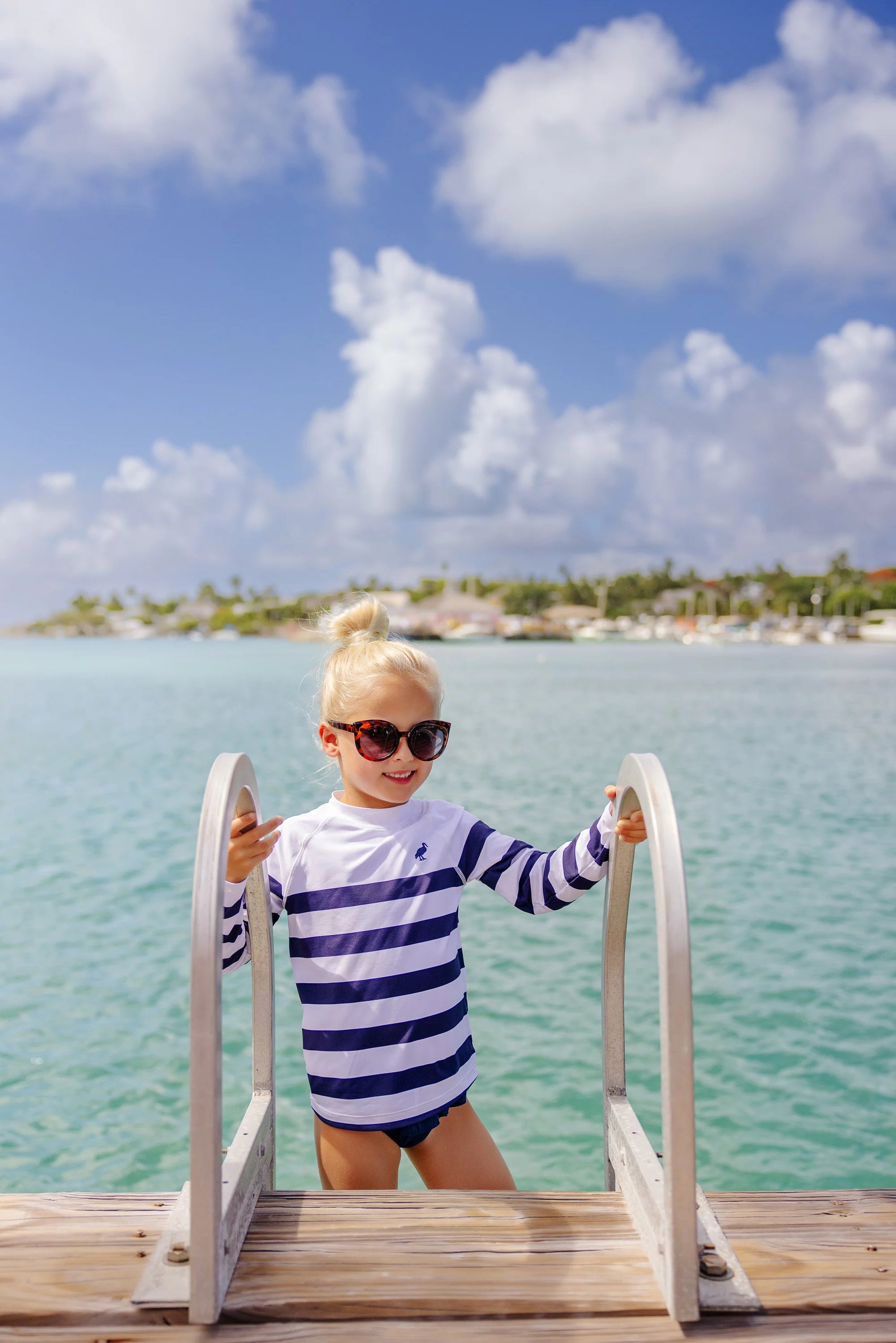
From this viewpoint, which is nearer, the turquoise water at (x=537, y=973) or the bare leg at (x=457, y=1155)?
the bare leg at (x=457, y=1155)

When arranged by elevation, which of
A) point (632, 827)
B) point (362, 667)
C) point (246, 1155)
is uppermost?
point (362, 667)

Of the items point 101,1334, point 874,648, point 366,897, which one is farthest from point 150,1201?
point 874,648

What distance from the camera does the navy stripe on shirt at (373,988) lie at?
1.98m

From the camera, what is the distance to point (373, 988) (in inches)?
77.8

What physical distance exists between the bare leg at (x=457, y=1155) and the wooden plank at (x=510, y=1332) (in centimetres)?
55

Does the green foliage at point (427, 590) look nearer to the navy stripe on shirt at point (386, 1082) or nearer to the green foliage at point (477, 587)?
the green foliage at point (477, 587)

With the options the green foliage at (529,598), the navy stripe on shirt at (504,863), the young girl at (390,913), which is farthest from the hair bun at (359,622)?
the green foliage at (529,598)

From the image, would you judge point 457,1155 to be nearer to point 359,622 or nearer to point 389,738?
point 389,738

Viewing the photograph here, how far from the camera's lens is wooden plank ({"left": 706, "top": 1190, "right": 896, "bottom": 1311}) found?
1581mm

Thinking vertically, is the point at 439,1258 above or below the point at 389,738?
below

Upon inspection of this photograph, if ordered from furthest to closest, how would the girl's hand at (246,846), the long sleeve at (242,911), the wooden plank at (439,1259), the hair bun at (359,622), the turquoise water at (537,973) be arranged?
the turquoise water at (537,973)
the hair bun at (359,622)
the long sleeve at (242,911)
the girl's hand at (246,846)
the wooden plank at (439,1259)

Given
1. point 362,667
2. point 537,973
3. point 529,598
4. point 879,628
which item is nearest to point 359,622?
point 362,667

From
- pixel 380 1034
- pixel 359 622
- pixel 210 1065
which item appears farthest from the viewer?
pixel 359 622

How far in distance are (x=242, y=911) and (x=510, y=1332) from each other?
2.76 feet
